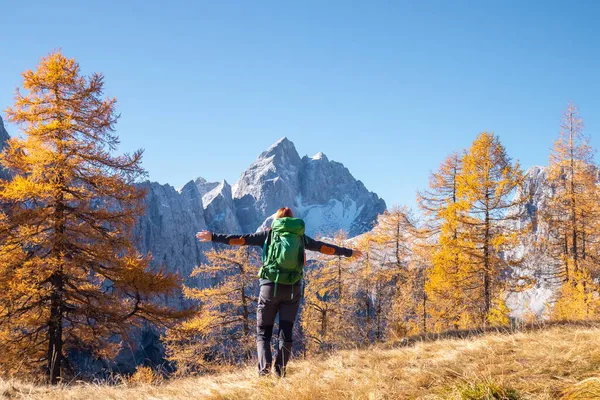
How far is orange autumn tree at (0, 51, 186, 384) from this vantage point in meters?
9.75

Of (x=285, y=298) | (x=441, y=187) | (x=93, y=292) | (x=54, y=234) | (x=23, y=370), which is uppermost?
(x=441, y=187)

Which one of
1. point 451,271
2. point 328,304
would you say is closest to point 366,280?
point 328,304

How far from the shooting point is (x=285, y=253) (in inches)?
166

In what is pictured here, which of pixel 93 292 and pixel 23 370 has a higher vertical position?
pixel 93 292

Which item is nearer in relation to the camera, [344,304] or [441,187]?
[441,187]

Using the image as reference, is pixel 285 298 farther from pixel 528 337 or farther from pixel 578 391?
pixel 528 337

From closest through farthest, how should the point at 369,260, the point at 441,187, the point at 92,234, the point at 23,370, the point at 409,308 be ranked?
the point at 23,370 → the point at 92,234 → the point at 441,187 → the point at 409,308 → the point at 369,260

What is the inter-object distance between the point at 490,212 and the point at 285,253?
1361cm

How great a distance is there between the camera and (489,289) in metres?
15.6

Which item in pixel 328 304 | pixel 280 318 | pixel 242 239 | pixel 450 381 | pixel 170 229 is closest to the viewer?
pixel 450 381

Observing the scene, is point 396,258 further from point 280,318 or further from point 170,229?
point 170,229

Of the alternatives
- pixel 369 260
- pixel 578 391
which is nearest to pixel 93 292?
pixel 578 391

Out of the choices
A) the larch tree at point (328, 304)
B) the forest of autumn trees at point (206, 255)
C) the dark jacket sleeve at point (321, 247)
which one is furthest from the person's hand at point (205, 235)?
the larch tree at point (328, 304)

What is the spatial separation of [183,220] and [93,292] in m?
96.0
